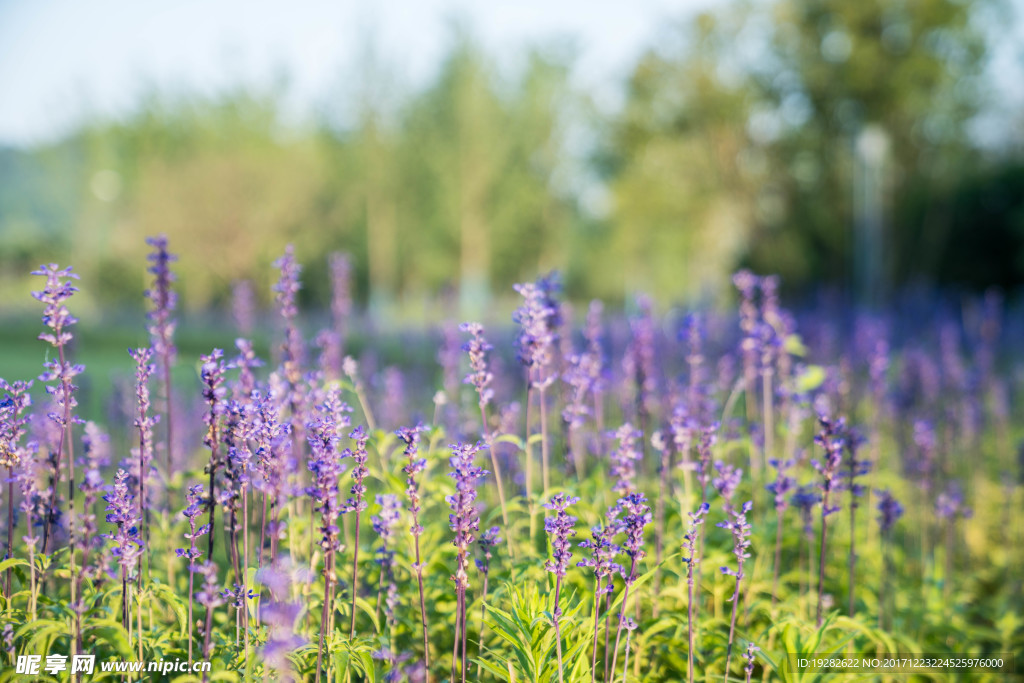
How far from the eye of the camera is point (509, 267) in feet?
121

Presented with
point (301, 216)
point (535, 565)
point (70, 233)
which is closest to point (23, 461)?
point (535, 565)

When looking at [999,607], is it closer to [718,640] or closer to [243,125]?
[718,640]

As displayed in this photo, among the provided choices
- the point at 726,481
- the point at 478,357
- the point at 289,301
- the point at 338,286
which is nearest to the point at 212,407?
the point at 478,357

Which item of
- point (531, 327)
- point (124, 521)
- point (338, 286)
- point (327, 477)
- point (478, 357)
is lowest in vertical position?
point (124, 521)

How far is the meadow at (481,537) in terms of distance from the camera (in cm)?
222

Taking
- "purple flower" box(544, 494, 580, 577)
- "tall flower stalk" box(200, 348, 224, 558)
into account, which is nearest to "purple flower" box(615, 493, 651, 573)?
"purple flower" box(544, 494, 580, 577)

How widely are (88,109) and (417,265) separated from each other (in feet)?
61.1

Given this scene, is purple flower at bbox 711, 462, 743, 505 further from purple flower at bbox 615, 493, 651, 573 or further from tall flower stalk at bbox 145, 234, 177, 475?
tall flower stalk at bbox 145, 234, 177, 475

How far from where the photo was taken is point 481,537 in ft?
8.07

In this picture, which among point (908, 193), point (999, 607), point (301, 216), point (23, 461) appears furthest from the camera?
point (301, 216)

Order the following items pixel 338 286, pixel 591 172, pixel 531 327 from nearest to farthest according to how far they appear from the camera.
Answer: pixel 531 327 → pixel 338 286 → pixel 591 172

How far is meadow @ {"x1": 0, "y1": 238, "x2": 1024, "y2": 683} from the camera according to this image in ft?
7.29

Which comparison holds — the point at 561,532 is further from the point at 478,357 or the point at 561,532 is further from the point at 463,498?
the point at 478,357

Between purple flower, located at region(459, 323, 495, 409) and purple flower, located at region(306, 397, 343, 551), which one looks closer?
purple flower, located at region(306, 397, 343, 551)
